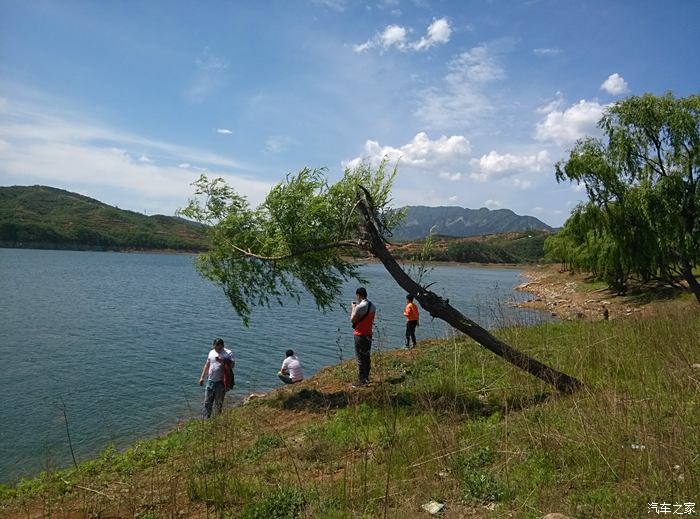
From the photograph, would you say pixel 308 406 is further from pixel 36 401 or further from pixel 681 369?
pixel 36 401

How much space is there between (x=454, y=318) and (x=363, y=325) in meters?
3.17

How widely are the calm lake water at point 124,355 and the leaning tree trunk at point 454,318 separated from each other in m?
1.17

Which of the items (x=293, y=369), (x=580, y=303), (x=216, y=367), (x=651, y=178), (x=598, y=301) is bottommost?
(x=293, y=369)

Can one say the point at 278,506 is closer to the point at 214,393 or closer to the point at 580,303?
the point at 214,393

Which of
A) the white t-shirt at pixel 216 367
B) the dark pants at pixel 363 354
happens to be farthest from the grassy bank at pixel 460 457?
the white t-shirt at pixel 216 367

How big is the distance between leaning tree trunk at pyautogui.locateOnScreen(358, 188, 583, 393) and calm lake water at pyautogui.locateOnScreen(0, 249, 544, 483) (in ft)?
3.83

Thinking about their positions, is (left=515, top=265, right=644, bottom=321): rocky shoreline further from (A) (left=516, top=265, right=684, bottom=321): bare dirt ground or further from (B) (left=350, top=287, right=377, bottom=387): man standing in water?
(B) (left=350, top=287, right=377, bottom=387): man standing in water

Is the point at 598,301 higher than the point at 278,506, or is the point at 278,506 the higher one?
Result: the point at 278,506

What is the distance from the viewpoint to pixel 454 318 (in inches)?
361

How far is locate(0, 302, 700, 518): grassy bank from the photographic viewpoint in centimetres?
459

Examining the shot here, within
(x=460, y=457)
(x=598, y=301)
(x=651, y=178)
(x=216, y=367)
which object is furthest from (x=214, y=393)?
(x=598, y=301)

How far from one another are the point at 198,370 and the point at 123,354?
16.7 ft

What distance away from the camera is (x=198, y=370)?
786 inches

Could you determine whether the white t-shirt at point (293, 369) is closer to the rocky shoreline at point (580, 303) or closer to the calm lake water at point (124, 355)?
the calm lake water at point (124, 355)
